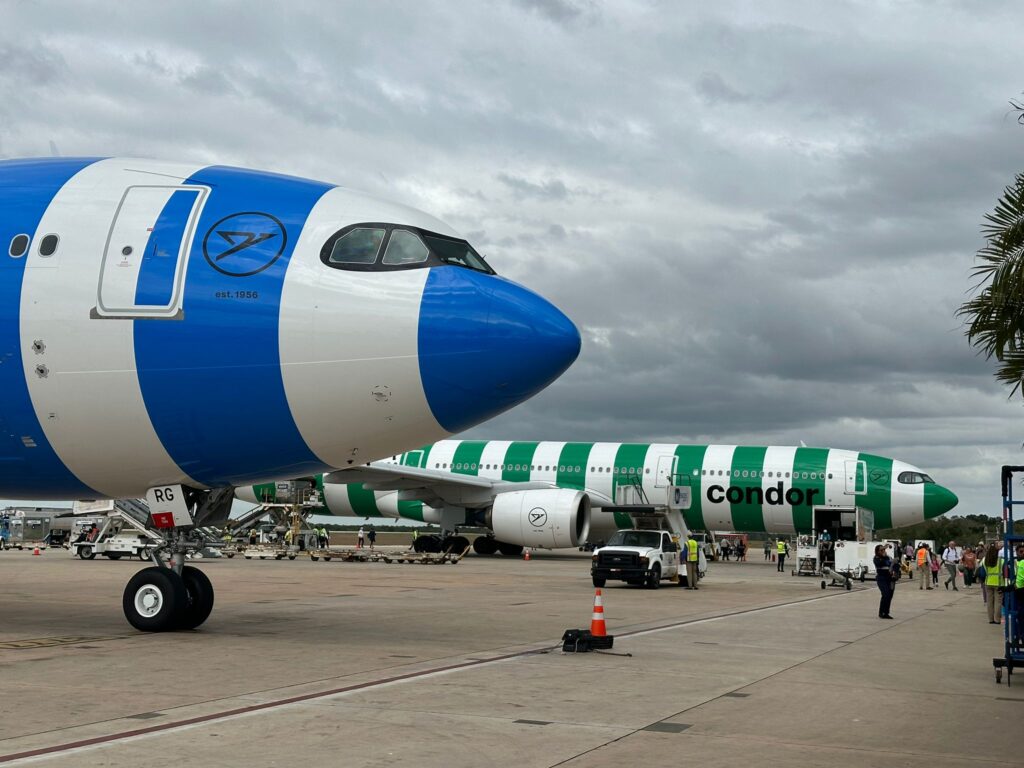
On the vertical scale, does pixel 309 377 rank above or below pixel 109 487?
above

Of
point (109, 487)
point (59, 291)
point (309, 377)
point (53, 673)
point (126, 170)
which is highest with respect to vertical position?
point (126, 170)

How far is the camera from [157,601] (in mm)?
12898

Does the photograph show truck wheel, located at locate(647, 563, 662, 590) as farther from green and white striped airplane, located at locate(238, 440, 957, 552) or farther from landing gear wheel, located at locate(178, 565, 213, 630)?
landing gear wheel, located at locate(178, 565, 213, 630)

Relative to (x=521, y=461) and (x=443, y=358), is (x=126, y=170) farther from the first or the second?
(x=521, y=461)

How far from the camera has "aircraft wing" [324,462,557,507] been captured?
3809cm

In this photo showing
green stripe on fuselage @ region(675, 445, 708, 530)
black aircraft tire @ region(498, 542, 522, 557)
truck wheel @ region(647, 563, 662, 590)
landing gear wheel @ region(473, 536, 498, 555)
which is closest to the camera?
truck wheel @ region(647, 563, 662, 590)

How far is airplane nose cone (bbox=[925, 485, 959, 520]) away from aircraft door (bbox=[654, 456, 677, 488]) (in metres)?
8.85

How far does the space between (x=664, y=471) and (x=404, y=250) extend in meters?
30.8

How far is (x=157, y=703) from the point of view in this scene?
8.55 m

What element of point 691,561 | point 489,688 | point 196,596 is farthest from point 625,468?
point 489,688

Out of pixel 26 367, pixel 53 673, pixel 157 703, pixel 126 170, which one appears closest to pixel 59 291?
pixel 26 367

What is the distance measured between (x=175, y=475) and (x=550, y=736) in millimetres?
6213

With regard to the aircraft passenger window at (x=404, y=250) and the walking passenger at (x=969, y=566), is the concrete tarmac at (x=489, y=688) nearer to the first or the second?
the aircraft passenger window at (x=404, y=250)

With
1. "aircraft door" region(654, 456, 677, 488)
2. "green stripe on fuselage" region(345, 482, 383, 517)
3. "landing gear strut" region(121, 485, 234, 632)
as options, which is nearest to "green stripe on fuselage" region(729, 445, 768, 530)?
"aircraft door" region(654, 456, 677, 488)
